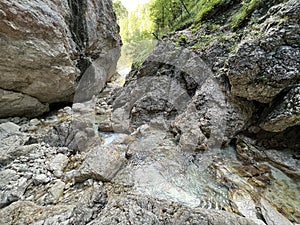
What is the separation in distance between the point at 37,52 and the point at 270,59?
6.90m

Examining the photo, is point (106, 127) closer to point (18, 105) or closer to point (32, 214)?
point (18, 105)

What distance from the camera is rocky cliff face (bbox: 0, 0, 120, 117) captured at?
4305 mm

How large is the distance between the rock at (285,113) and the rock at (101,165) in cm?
409

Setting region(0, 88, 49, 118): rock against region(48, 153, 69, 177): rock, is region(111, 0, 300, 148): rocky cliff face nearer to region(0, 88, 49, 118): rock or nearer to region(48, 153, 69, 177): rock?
region(48, 153, 69, 177): rock

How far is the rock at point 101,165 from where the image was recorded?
11.0ft

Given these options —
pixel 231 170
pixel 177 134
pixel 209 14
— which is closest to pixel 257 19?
pixel 209 14

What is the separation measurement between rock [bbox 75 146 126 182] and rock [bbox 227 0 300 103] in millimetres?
4050

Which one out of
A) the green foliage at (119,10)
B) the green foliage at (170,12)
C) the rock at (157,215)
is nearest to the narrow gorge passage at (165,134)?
the rock at (157,215)

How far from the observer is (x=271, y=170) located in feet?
12.3

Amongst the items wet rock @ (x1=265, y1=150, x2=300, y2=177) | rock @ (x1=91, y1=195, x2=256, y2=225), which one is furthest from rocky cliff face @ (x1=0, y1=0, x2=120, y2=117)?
wet rock @ (x1=265, y1=150, x2=300, y2=177)

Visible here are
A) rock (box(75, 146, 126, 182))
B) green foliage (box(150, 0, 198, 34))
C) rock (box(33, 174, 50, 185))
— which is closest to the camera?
rock (box(33, 174, 50, 185))

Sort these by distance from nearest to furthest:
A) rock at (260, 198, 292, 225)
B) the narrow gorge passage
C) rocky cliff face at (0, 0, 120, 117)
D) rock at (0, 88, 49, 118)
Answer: rock at (260, 198, 292, 225), the narrow gorge passage, rocky cliff face at (0, 0, 120, 117), rock at (0, 88, 49, 118)

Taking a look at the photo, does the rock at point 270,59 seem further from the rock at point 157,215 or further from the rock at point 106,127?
the rock at point 106,127

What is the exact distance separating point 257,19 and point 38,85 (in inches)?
331
